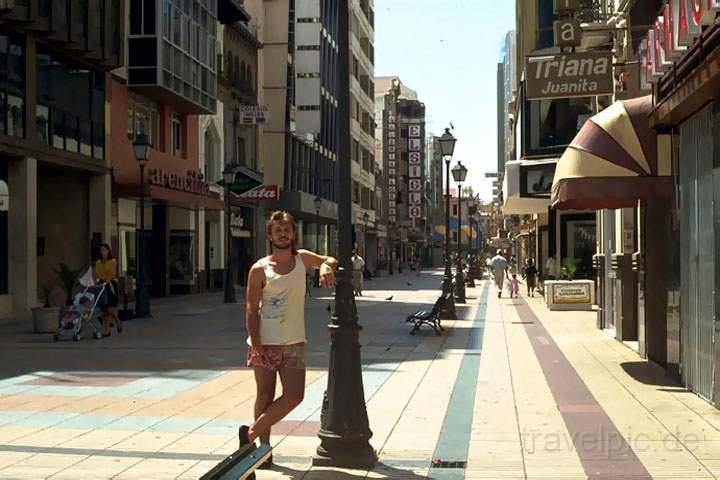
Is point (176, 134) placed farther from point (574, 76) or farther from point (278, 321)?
point (278, 321)

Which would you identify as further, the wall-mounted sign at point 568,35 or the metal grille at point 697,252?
the wall-mounted sign at point 568,35

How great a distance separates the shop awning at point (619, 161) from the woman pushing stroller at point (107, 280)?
30.6 feet

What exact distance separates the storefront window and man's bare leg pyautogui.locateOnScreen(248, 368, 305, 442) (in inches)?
1215

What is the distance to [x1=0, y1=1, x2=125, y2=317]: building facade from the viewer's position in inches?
882

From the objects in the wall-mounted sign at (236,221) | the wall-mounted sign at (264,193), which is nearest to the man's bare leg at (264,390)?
the wall-mounted sign at (264,193)

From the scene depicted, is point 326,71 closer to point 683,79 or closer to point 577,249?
point 577,249

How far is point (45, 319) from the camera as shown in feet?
59.9

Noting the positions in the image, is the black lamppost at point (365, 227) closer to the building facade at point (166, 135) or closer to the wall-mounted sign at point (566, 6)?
the building facade at point (166, 135)

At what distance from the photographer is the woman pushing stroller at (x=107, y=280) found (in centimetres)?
1736

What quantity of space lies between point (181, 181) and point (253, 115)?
9.10 m

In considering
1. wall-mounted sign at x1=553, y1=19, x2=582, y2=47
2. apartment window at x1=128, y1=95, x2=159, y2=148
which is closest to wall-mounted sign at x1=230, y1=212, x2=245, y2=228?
apartment window at x1=128, y1=95, x2=159, y2=148

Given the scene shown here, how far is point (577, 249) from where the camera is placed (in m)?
37.4

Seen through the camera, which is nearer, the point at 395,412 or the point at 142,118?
the point at 395,412

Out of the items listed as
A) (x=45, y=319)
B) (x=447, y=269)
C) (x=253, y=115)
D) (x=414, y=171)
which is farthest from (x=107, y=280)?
(x=414, y=171)
